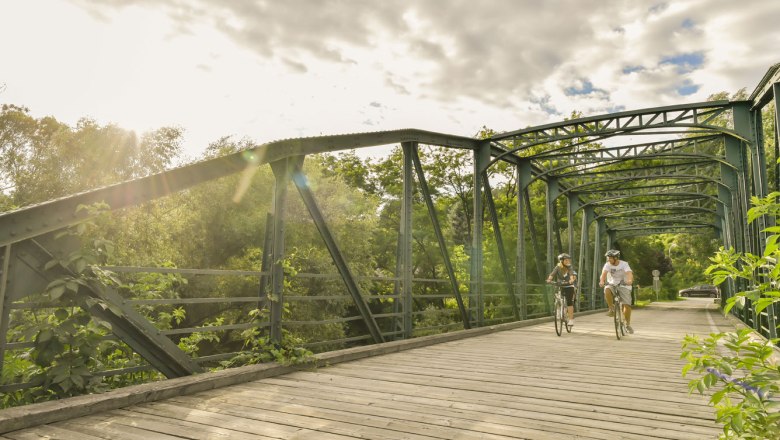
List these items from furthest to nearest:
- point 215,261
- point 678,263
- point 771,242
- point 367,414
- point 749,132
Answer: point 678,263
point 215,261
point 749,132
point 367,414
point 771,242

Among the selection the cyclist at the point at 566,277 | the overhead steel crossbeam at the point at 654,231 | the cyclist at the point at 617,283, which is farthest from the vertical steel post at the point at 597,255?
the cyclist at the point at 617,283

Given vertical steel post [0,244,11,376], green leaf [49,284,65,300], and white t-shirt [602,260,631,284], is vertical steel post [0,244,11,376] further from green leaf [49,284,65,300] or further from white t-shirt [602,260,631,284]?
white t-shirt [602,260,631,284]

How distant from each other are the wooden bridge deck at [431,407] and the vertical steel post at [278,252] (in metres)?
0.56

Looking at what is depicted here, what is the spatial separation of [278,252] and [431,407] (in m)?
2.43

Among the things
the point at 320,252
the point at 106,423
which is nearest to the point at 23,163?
the point at 320,252

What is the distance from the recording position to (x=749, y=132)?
9.64 m

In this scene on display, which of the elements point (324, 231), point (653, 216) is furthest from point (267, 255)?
point (653, 216)

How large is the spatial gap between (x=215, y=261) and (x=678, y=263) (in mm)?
56798

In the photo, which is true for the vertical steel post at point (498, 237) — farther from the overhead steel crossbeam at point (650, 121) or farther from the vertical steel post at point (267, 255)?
the vertical steel post at point (267, 255)

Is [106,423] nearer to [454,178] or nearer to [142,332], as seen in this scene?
[142,332]

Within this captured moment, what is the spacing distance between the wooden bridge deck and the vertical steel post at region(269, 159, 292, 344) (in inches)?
22.0

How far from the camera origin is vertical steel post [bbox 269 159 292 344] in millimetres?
5348

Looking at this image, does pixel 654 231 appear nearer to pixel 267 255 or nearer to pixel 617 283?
pixel 617 283

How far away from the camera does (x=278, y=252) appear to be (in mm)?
5449
